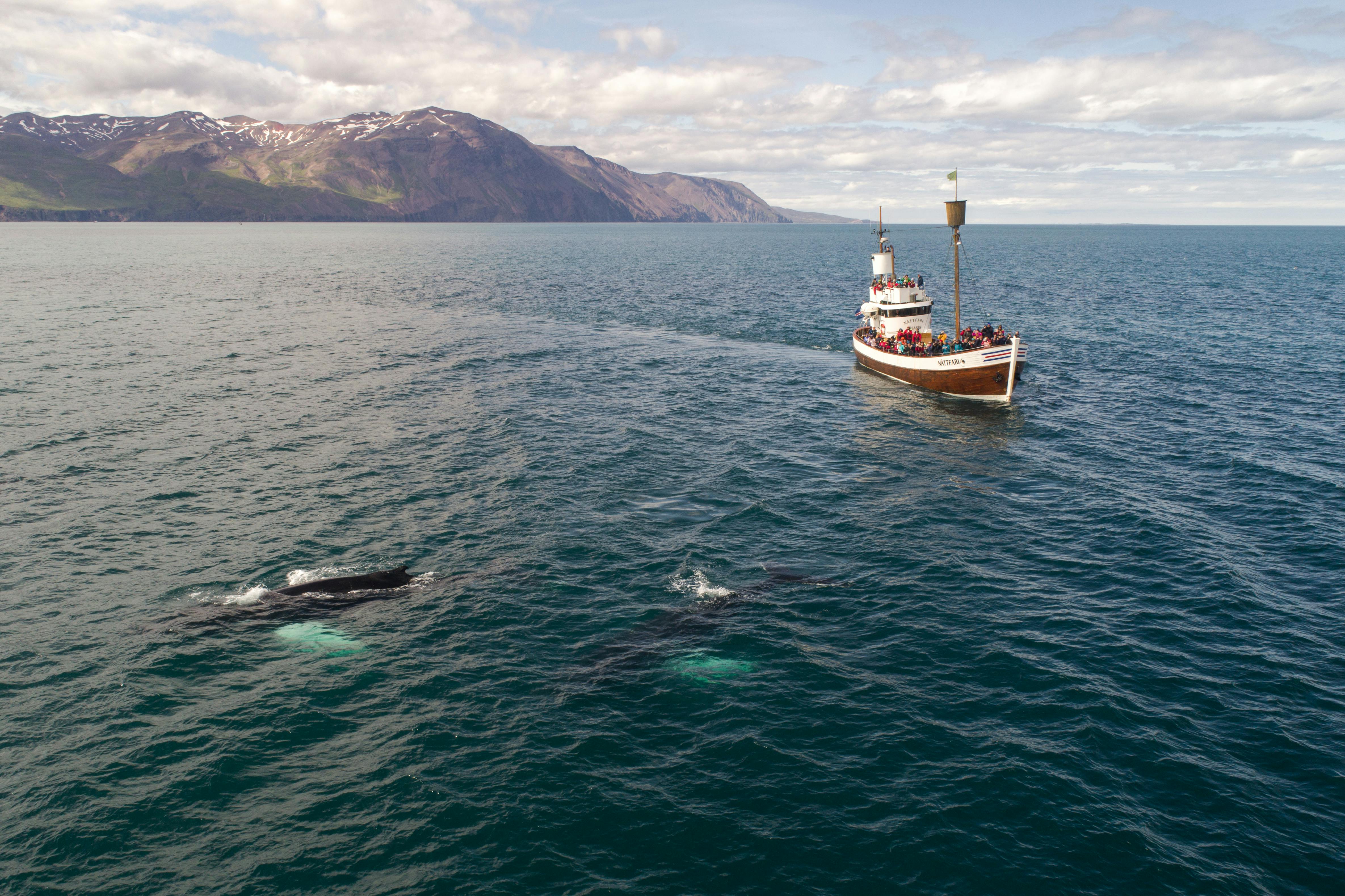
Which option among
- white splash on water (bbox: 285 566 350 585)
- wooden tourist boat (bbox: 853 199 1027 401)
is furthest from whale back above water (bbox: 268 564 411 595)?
wooden tourist boat (bbox: 853 199 1027 401)

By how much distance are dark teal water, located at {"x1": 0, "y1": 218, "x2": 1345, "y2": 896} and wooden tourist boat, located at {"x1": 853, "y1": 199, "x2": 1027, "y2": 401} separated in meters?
3.01

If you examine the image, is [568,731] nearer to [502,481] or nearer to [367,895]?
[367,895]

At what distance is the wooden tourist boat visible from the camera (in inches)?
2297

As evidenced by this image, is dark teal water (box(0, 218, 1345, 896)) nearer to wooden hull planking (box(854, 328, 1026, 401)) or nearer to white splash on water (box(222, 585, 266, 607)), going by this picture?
white splash on water (box(222, 585, 266, 607))

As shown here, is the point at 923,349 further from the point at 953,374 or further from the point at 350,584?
the point at 350,584

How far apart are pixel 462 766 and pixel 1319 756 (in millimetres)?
24623

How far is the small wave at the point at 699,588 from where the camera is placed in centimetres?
3036

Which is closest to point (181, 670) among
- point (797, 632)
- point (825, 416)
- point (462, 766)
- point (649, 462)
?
point (462, 766)

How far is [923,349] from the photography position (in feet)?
211

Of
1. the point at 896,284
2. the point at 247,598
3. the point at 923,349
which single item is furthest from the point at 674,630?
the point at 896,284

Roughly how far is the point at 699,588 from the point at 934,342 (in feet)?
143

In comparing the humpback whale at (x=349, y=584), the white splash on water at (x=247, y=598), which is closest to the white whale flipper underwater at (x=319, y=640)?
the humpback whale at (x=349, y=584)

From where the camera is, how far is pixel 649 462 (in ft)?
151

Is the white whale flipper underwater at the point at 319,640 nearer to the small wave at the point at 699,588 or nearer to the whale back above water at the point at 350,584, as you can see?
the whale back above water at the point at 350,584
